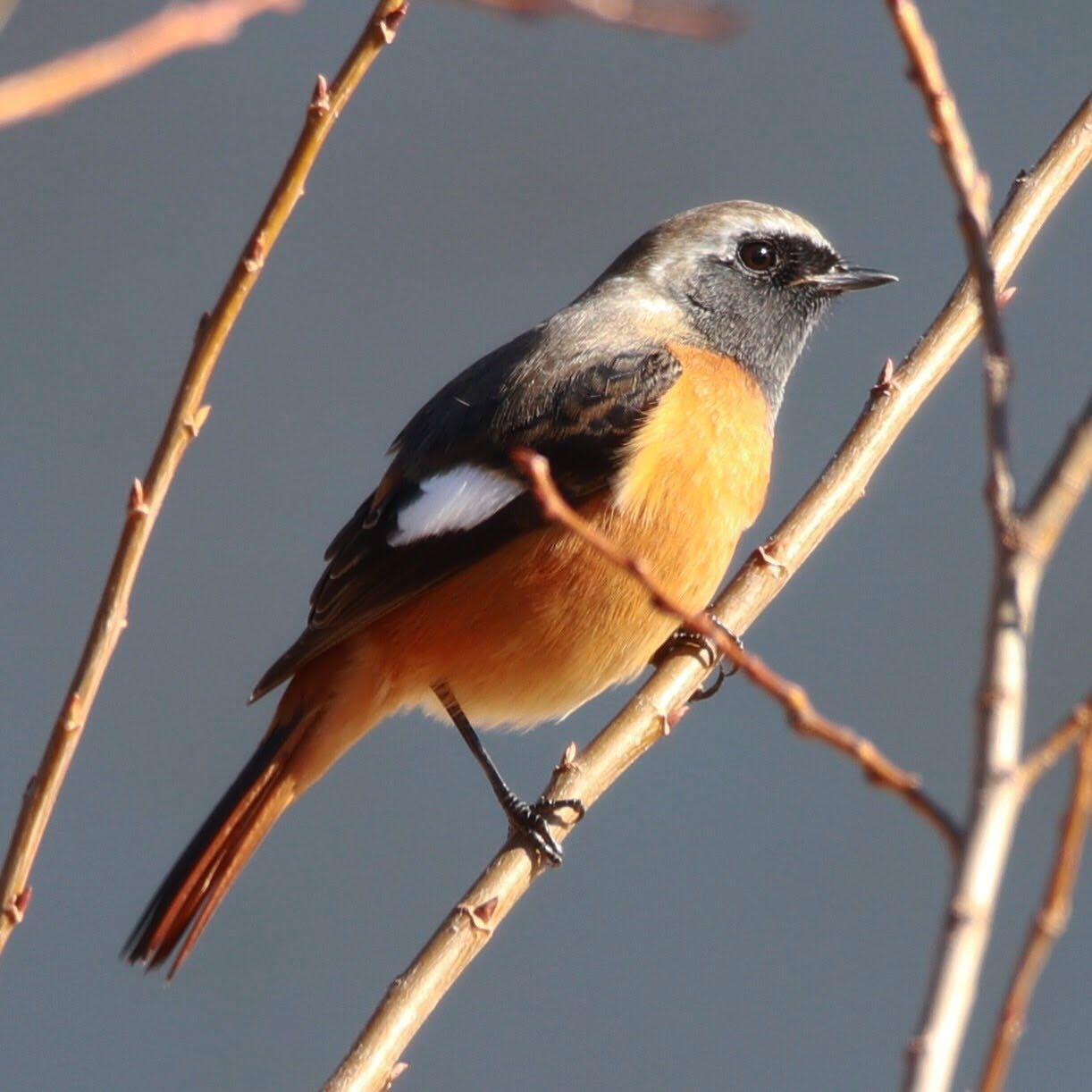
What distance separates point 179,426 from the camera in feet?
5.23

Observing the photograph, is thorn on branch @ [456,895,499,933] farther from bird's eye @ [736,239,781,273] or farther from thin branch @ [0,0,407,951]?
bird's eye @ [736,239,781,273]

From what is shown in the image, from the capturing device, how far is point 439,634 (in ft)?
11.0

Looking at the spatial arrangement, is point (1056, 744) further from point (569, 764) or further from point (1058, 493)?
point (569, 764)

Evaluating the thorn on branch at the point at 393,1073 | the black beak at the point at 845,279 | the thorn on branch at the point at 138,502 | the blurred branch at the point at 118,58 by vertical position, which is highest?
the black beak at the point at 845,279

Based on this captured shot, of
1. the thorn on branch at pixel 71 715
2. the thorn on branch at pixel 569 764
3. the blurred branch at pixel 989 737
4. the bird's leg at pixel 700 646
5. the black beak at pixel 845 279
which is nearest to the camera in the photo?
the blurred branch at pixel 989 737

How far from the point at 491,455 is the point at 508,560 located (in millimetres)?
226

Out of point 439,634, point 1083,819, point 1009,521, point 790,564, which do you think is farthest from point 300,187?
point 439,634

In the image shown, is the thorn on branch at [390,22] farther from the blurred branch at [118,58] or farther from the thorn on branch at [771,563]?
the thorn on branch at [771,563]

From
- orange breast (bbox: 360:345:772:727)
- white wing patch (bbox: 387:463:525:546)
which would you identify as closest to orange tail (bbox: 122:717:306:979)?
orange breast (bbox: 360:345:772:727)

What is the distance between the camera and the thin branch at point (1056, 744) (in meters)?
0.96

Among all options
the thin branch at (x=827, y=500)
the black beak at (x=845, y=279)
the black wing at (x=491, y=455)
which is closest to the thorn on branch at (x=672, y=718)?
the thin branch at (x=827, y=500)

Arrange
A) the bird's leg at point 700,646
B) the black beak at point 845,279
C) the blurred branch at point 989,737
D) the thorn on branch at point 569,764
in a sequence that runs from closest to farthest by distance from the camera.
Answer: the blurred branch at point 989,737 → the thorn on branch at point 569,764 → the bird's leg at point 700,646 → the black beak at point 845,279

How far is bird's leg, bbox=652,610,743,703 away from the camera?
3.03 m

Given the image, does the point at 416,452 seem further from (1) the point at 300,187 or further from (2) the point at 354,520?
(1) the point at 300,187
